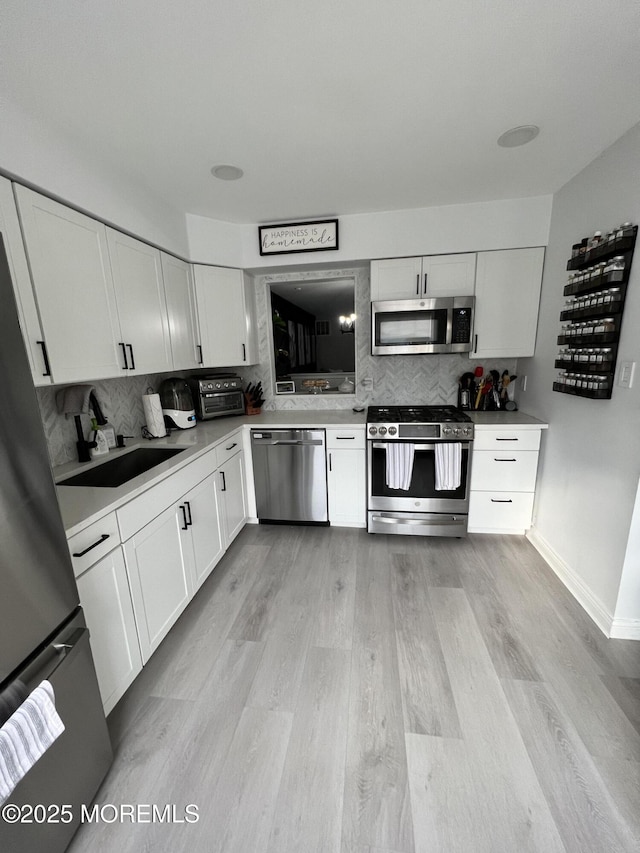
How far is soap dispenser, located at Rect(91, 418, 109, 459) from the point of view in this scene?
205 cm

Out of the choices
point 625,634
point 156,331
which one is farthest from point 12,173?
point 625,634

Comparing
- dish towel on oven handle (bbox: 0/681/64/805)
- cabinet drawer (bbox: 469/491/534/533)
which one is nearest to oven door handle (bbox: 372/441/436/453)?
cabinet drawer (bbox: 469/491/534/533)

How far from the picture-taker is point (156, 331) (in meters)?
2.29

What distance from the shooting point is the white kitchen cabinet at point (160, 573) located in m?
1.56

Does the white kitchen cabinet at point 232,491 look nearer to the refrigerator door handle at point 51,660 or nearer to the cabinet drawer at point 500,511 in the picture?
the refrigerator door handle at point 51,660

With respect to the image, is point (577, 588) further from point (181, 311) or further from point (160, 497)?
point (181, 311)

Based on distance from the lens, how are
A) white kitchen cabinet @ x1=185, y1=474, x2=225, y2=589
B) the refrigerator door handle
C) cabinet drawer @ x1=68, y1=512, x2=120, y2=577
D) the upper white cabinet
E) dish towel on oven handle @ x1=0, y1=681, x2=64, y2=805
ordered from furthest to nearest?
the upper white cabinet, white kitchen cabinet @ x1=185, y1=474, x2=225, y2=589, cabinet drawer @ x1=68, y1=512, x2=120, y2=577, the refrigerator door handle, dish towel on oven handle @ x1=0, y1=681, x2=64, y2=805

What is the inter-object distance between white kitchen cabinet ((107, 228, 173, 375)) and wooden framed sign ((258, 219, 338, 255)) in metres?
0.89

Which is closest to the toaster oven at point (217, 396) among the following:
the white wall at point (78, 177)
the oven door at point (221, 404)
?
the oven door at point (221, 404)

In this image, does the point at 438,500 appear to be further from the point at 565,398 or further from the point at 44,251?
the point at 44,251

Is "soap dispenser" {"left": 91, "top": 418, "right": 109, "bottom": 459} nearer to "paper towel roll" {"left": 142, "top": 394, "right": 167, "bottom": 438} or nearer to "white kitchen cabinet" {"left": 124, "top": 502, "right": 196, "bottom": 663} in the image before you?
"paper towel roll" {"left": 142, "top": 394, "right": 167, "bottom": 438}

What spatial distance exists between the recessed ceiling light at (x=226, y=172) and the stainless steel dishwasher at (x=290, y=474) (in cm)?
171

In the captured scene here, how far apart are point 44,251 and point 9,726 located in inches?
68.1

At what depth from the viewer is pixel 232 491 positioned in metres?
2.66
